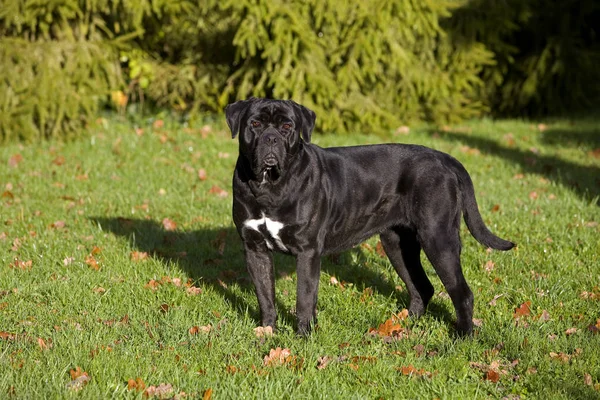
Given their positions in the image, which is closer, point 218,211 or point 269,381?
point 269,381

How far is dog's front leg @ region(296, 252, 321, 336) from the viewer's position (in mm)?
4945

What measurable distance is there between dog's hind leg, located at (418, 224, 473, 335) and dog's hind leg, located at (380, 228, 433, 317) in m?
0.44

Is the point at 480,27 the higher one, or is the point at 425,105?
the point at 480,27

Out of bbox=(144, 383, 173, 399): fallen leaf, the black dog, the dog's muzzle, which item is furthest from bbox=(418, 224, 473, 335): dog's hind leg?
bbox=(144, 383, 173, 399): fallen leaf

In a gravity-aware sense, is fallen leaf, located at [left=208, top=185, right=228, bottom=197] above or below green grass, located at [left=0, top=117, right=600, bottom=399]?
below

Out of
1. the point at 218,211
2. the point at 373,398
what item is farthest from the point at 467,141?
the point at 373,398

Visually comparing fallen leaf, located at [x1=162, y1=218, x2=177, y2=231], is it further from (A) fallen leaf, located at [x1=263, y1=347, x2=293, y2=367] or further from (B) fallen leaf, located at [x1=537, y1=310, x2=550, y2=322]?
(B) fallen leaf, located at [x1=537, y1=310, x2=550, y2=322]

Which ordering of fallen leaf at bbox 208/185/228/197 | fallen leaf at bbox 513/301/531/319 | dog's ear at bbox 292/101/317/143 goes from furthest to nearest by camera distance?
fallen leaf at bbox 208/185/228/197, fallen leaf at bbox 513/301/531/319, dog's ear at bbox 292/101/317/143

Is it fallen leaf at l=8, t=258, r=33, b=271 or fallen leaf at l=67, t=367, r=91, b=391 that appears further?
fallen leaf at l=8, t=258, r=33, b=271

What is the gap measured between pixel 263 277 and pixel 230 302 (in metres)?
0.57

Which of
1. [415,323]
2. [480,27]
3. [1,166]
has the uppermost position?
[480,27]

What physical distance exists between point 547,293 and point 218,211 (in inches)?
151

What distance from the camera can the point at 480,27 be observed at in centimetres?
1459

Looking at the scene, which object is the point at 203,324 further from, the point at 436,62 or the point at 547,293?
the point at 436,62
